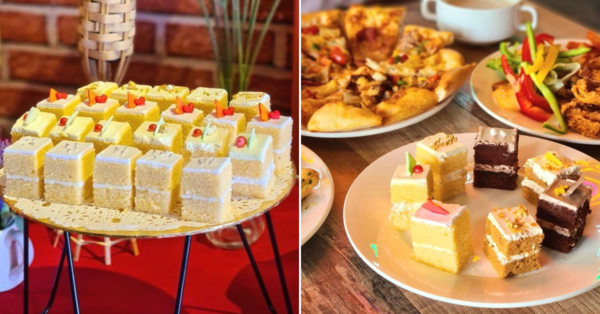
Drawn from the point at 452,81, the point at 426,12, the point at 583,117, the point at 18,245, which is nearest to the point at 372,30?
the point at 426,12

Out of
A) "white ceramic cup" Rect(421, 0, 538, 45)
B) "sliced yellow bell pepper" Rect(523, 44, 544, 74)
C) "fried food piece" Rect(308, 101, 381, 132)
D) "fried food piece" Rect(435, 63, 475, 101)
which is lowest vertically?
"fried food piece" Rect(308, 101, 381, 132)

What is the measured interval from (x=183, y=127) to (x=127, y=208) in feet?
0.58

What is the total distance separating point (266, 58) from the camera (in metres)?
1.73

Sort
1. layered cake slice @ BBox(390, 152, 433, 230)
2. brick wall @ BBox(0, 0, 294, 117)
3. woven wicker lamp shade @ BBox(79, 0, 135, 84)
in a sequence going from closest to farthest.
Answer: layered cake slice @ BBox(390, 152, 433, 230)
woven wicker lamp shade @ BBox(79, 0, 135, 84)
brick wall @ BBox(0, 0, 294, 117)

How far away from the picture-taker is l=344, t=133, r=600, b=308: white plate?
751mm

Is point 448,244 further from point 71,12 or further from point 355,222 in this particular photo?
point 71,12

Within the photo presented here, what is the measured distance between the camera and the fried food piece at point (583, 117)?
40.0 inches

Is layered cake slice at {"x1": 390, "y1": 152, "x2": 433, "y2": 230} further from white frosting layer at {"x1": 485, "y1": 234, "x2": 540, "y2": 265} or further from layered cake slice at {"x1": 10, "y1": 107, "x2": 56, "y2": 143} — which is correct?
layered cake slice at {"x1": 10, "y1": 107, "x2": 56, "y2": 143}

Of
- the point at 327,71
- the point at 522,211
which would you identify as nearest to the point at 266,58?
the point at 327,71

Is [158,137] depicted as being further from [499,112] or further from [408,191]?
[499,112]

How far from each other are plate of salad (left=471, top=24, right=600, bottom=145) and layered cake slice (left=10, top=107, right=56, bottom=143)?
73cm

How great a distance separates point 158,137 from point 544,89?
25.5 inches

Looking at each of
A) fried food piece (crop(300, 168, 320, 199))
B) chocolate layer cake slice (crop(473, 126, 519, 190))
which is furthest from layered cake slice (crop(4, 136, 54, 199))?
chocolate layer cake slice (crop(473, 126, 519, 190))

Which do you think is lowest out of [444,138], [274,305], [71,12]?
[274,305]
